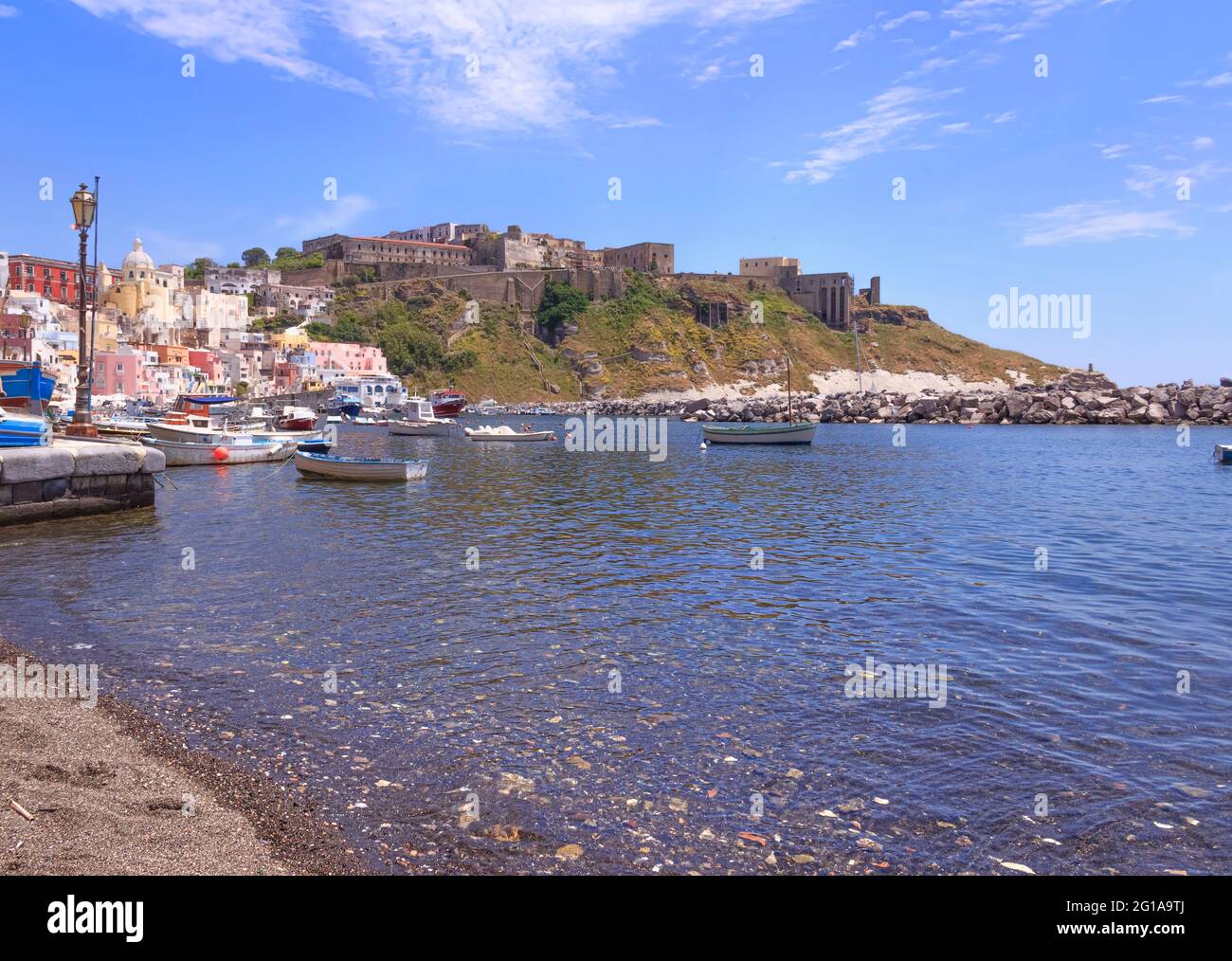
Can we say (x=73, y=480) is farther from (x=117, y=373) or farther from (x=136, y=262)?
(x=136, y=262)

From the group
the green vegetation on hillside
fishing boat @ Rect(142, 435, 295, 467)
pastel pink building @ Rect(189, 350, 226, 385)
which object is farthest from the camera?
the green vegetation on hillside

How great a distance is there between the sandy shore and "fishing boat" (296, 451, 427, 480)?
2527 cm

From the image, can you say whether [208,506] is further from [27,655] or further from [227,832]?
[227,832]

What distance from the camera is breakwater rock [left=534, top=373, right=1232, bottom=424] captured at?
301 feet

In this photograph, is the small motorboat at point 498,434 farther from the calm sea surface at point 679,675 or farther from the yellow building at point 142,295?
the yellow building at point 142,295

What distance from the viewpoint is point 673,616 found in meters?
12.6

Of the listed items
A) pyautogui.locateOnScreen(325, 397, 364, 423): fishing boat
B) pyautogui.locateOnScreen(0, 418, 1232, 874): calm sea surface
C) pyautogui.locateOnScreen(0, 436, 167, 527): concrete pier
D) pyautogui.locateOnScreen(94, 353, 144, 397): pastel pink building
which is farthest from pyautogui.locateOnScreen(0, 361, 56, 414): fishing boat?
pyautogui.locateOnScreen(325, 397, 364, 423): fishing boat

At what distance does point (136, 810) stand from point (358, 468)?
27.9m

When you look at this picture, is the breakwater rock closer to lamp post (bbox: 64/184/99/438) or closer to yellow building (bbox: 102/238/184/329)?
yellow building (bbox: 102/238/184/329)

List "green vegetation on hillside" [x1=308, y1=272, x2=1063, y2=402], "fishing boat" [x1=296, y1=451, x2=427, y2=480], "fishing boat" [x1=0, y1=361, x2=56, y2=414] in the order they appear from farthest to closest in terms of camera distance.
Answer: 1. "green vegetation on hillside" [x1=308, y1=272, x2=1063, y2=402]
2. "fishing boat" [x1=296, y1=451, x2=427, y2=480]
3. "fishing boat" [x1=0, y1=361, x2=56, y2=414]

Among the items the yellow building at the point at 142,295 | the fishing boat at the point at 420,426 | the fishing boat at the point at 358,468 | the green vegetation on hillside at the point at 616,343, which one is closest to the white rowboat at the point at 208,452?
the fishing boat at the point at 358,468

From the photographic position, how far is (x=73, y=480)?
Result: 19844mm
